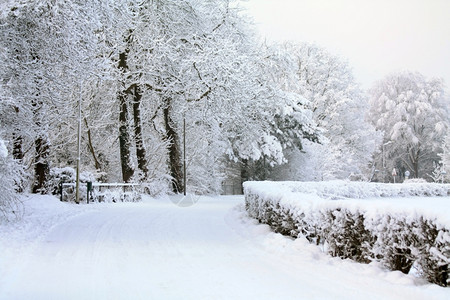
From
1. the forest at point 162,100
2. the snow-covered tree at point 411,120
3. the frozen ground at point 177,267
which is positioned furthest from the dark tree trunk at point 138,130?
the snow-covered tree at point 411,120

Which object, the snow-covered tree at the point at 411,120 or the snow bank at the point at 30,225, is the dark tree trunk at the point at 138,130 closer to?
the snow bank at the point at 30,225

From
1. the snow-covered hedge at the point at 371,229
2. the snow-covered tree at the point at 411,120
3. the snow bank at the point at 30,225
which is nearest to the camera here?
the snow-covered hedge at the point at 371,229

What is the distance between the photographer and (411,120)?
188ft

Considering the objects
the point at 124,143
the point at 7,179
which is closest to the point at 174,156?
the point at 124,143

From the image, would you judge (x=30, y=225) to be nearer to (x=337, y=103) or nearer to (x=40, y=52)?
(x=40, y=52)

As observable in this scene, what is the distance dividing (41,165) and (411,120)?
153 ft

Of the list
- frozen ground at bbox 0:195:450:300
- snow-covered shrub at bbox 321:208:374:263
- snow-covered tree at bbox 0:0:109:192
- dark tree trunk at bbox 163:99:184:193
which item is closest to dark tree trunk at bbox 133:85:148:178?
dark tree trunk at bbox 163:99:184:193

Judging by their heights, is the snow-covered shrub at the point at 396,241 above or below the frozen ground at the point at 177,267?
above

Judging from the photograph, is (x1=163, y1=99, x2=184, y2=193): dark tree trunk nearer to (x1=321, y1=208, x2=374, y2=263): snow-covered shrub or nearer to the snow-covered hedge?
the snow-covered hedge

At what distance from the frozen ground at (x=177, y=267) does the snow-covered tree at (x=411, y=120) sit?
158ft

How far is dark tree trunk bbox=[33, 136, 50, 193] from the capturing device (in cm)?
1987

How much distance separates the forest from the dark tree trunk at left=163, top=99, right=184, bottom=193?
0.22 feet

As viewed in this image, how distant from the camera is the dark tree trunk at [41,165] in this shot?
19869 mm

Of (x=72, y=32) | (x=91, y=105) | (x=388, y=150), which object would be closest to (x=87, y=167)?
(x=91, y=105)
